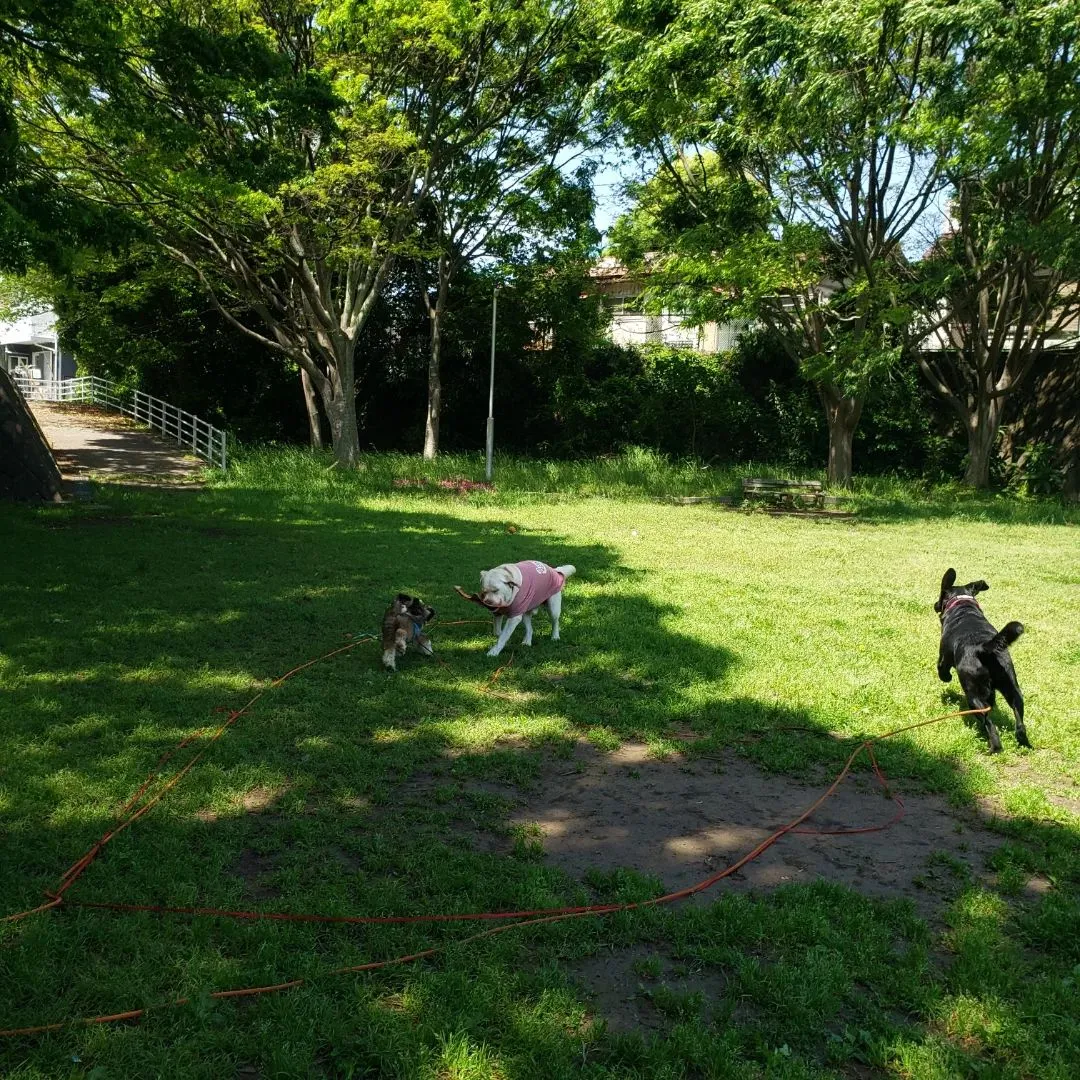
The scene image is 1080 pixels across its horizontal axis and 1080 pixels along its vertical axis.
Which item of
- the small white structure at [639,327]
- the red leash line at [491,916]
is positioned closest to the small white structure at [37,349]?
the small white structure at [639,327]

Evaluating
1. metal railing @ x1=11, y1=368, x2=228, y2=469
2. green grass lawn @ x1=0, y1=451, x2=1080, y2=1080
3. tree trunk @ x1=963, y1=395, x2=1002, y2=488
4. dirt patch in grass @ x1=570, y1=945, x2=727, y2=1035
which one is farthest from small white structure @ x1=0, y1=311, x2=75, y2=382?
dirt patch in grass @ x1=570, y1=945, x2=727, y2=1035

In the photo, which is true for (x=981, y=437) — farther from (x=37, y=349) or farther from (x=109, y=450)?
(x=37, y=349)

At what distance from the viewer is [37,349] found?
53.2m

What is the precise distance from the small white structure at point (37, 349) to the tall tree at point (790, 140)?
40586 millimetres

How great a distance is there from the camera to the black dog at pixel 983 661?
16.5 ft

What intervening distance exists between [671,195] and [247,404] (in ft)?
51.6

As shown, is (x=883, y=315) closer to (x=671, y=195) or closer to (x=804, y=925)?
(x=671, y=195)

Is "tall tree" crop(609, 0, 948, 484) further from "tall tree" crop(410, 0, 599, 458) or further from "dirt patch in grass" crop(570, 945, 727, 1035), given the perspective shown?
"dirt patch in grass" crop(570, 945, 727, 1035)

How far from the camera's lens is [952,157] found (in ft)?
51.6

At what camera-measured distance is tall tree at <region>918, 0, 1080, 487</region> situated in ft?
46.0

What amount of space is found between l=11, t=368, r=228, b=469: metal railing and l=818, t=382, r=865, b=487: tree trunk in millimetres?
13882

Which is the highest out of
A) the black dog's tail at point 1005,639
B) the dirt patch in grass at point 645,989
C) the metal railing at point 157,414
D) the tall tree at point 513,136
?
the tall tree at point 513,136

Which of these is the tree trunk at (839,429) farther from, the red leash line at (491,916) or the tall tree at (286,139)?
the red leash line at (491,916)

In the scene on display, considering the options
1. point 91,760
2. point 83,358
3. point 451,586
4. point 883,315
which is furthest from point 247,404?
point 91,760
